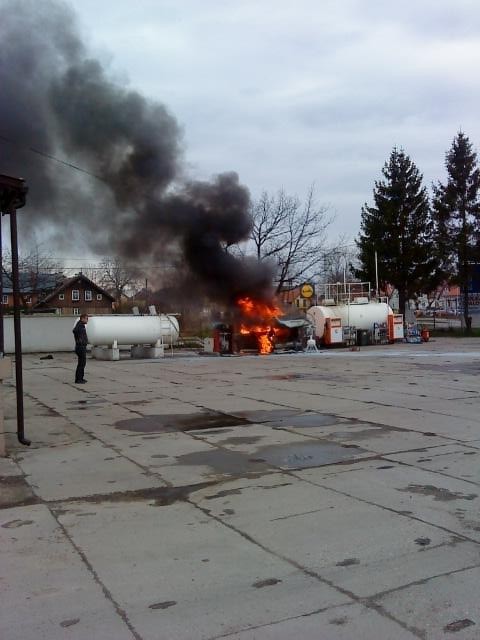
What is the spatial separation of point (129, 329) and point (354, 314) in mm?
10176

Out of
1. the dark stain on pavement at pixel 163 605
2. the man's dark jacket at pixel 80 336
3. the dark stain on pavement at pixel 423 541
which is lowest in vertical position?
the dark stain on pavement at pixel 163 605

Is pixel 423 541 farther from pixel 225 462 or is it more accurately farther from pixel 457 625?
pixel 225 462

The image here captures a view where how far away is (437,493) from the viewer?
4.89 m

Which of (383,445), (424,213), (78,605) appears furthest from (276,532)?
(424,213)

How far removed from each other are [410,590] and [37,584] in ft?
6.65

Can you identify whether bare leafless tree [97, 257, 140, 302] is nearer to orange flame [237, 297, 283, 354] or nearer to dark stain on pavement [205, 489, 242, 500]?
orange flame [237, 297, 283, 354]

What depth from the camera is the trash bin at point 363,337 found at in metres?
27.1

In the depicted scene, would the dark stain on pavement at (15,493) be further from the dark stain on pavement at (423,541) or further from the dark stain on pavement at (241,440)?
the dark stain on pavement at (423,541)

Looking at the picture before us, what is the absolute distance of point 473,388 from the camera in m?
11.2

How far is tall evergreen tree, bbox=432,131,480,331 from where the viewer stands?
36.0m

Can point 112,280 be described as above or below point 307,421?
above

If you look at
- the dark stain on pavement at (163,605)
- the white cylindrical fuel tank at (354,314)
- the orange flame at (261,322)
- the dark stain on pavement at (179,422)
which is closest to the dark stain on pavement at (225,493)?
the dark stain on pavement at (163,605)

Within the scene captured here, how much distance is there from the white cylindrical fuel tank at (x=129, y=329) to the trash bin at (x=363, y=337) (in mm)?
8786

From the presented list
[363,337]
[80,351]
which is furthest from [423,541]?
[363,337]
